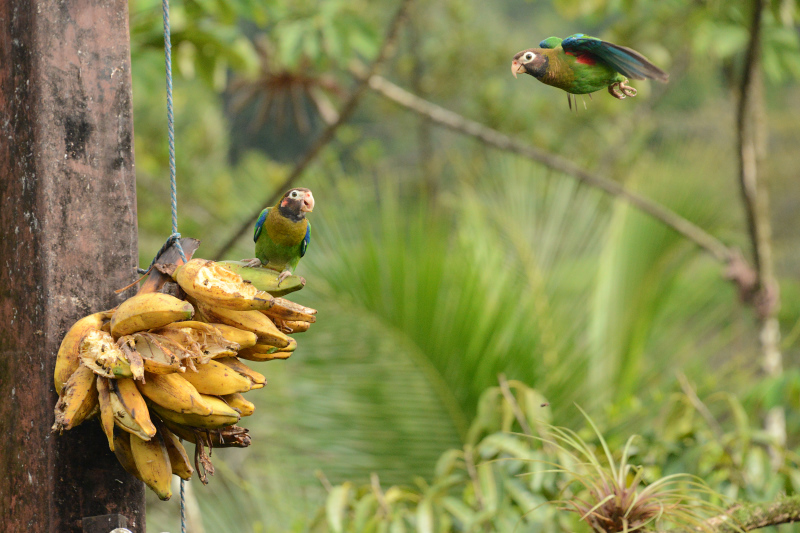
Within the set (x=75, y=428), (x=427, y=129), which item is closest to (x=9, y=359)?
(x=75, y=428)

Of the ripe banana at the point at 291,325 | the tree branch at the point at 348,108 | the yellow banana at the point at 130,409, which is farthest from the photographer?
the tree branch at the point at 348,108

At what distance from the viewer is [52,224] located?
26.2 inches

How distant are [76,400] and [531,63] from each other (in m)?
0.48

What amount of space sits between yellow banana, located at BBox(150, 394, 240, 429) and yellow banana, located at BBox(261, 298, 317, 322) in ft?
0.32

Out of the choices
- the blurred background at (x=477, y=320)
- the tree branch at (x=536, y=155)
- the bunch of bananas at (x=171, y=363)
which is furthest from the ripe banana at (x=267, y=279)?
the tree branch at (x=536, y=155)

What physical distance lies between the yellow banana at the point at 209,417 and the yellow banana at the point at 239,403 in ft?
0.09

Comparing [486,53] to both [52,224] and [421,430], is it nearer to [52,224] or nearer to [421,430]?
[421,430]

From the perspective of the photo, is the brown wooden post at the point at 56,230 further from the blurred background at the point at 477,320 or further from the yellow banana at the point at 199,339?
the blurred background at the point at 477,320

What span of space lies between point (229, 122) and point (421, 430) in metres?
7.61

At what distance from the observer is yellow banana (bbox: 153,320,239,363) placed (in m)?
0.61

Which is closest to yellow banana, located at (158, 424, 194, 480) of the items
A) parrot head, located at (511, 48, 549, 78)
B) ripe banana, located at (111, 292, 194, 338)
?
ripe banana, located at (111, 292, 194, 338)

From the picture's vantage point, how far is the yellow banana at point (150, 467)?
613 mm

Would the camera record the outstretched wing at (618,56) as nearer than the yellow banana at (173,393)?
Yes

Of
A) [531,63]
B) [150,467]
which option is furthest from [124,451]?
[531,63]
